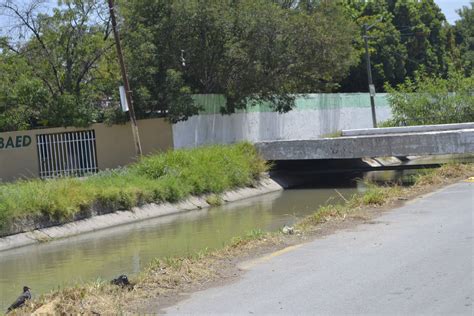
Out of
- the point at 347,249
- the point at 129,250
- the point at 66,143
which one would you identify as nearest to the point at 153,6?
the point at 66,143

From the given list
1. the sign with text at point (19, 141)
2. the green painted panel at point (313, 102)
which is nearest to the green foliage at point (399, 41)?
the green painted panel at point (313, 102)

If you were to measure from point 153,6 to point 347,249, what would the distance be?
21864 mm

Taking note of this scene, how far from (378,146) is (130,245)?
543 inches

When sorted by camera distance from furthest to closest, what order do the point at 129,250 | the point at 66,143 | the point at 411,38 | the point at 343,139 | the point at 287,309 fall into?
1. the point at 411,38
2. the point at 66,143
3. the point at 343,139
4. the point at 129,250
5. the point at 287,309

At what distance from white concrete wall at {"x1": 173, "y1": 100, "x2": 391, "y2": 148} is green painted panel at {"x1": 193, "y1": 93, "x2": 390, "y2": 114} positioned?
0.23 m

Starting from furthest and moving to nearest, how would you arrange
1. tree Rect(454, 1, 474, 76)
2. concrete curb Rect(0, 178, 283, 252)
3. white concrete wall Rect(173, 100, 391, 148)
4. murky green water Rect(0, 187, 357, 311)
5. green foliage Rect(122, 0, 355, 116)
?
tree Rect(454, 1, 474, 76) → white concrete wall Rect(173, 100, 391, 148) → green foliage Rect(122, 0, 355, 116) → concrete curb Rect(0, 178, 283, 252) → murky green water Rect(0, 187, 357, 311)

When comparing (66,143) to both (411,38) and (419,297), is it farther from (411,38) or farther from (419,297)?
(411,38)

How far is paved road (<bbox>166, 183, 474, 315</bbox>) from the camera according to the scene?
714cm

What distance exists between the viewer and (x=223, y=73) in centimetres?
3231

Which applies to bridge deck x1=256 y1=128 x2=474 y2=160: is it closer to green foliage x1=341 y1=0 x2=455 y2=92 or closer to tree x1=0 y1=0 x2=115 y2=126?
tree x1=0 y1=0 x2=115 y2=126

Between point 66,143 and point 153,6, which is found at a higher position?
point 153,6

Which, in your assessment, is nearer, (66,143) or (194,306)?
(194,306)

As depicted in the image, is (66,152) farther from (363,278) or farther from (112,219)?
(363,278)

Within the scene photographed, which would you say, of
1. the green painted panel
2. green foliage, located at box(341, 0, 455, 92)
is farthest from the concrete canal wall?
green foliage, located at box(341, 0, 455, 92)
